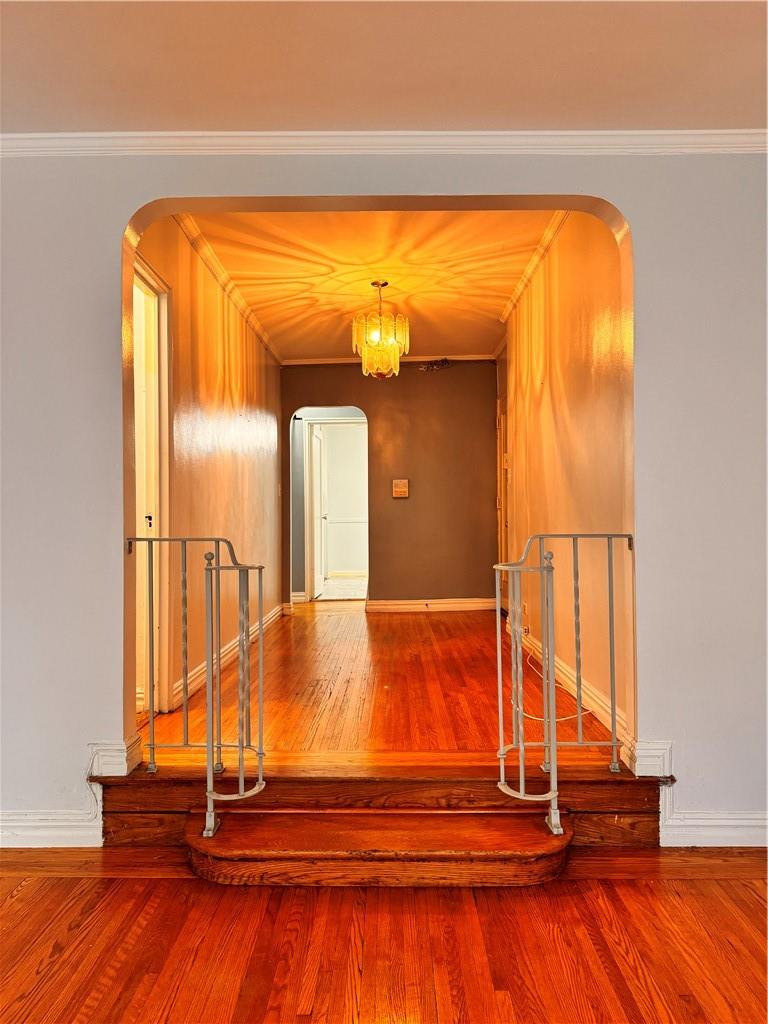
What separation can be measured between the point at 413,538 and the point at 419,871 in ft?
17.2

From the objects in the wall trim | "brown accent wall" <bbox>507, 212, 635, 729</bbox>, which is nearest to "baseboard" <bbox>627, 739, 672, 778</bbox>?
"brown accent wall" <bbox>507, 212, 635, 729</bbox>

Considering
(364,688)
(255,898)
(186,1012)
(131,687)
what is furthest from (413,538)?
(186,1012)

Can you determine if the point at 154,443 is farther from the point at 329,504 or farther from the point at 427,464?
the point at 329,504

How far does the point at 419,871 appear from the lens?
8.06 feet

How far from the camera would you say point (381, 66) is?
7.63ft

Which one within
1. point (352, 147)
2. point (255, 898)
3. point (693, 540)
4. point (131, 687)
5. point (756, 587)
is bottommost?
point (255, 898)

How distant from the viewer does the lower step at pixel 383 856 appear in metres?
2.46

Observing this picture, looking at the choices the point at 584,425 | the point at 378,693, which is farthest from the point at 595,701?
the point at 584,425

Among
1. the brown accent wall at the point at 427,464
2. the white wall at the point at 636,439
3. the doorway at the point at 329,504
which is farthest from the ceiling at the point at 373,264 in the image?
the doorway at the point at 329,504

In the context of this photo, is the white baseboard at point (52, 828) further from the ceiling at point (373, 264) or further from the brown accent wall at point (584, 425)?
the ceiling at point (373, 264)

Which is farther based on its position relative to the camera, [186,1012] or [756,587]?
[756,587]

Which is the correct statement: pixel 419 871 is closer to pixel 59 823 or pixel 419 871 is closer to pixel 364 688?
pixel 59 823

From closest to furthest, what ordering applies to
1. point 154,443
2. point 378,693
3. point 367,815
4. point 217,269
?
point 367,815 < point 154,443 < point 378,693 < point 217,269

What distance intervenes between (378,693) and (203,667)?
42.1 inches
